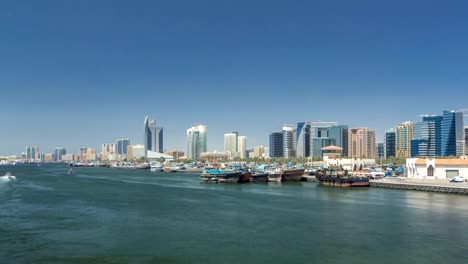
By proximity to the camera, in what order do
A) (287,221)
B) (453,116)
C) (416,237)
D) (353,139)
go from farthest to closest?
(353,139) → (453,116) → (287,221) → (416,237)

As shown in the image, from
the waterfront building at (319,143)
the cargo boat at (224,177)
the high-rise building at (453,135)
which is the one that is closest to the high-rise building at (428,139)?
the high-rise building at (453,135)

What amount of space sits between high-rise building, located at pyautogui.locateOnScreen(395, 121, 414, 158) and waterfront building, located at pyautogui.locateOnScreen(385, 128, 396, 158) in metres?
4.82

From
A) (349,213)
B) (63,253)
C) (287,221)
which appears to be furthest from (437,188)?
(63,253)

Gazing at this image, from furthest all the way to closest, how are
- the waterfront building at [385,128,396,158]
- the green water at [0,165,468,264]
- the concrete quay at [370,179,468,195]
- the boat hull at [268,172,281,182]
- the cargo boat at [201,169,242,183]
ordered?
the waterfront building at [385,128,396,158] → the boat hull at [268,172,281,182] → the cargo boat at [201,169,242,183] → the concrete quay at [370,179,468,195] → the green water at [0,165,468,264]

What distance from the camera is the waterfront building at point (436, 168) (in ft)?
161

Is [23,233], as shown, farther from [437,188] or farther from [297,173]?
[297,173]

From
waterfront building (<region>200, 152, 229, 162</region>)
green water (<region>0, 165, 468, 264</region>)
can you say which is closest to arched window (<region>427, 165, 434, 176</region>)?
green water (<region>0, 165, 468, 264</region>)

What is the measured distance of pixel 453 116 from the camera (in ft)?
497

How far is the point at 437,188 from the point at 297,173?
2932 centimetres

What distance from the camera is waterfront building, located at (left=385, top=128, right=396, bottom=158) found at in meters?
175

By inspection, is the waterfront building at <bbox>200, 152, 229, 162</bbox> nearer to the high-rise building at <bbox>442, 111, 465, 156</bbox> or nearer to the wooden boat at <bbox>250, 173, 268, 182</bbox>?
the high-rise building at <bbox>442, 111, 465, 156</bbox>

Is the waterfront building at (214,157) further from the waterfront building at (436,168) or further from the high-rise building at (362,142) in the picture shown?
the waterfront building at (436,168)

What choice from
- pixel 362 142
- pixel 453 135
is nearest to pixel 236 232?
pixel 453 135

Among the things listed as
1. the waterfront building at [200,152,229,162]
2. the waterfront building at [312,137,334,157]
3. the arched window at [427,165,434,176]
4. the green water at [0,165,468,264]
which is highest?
the waterfront building at [312,137,334,157]
